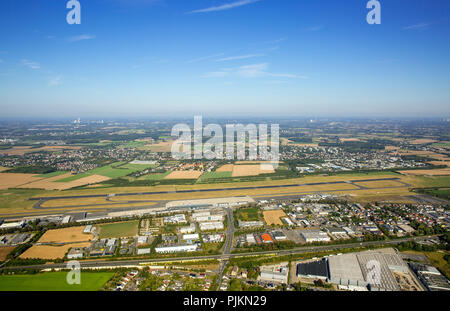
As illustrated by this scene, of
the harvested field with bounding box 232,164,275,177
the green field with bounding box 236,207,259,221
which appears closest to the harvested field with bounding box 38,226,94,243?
the green field with bounding box 236,207,259,221

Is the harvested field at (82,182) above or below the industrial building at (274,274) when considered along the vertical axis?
above

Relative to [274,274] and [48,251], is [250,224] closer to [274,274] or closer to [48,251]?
[274,274]

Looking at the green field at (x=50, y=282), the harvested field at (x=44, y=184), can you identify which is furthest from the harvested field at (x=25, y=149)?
the green field at (x=50, y=282)

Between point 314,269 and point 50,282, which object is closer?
point 50,282

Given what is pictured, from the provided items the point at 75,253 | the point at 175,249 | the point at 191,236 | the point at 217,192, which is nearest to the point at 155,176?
the point at 217,192

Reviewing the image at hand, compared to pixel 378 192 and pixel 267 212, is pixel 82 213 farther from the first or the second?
pixel 378 192

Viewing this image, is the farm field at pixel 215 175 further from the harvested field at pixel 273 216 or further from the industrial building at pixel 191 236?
the industrial building at pixel 191 236

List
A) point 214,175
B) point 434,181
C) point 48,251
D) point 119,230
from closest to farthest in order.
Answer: point 48,251 → point 119,230 → point 434,181 → point 214,175
